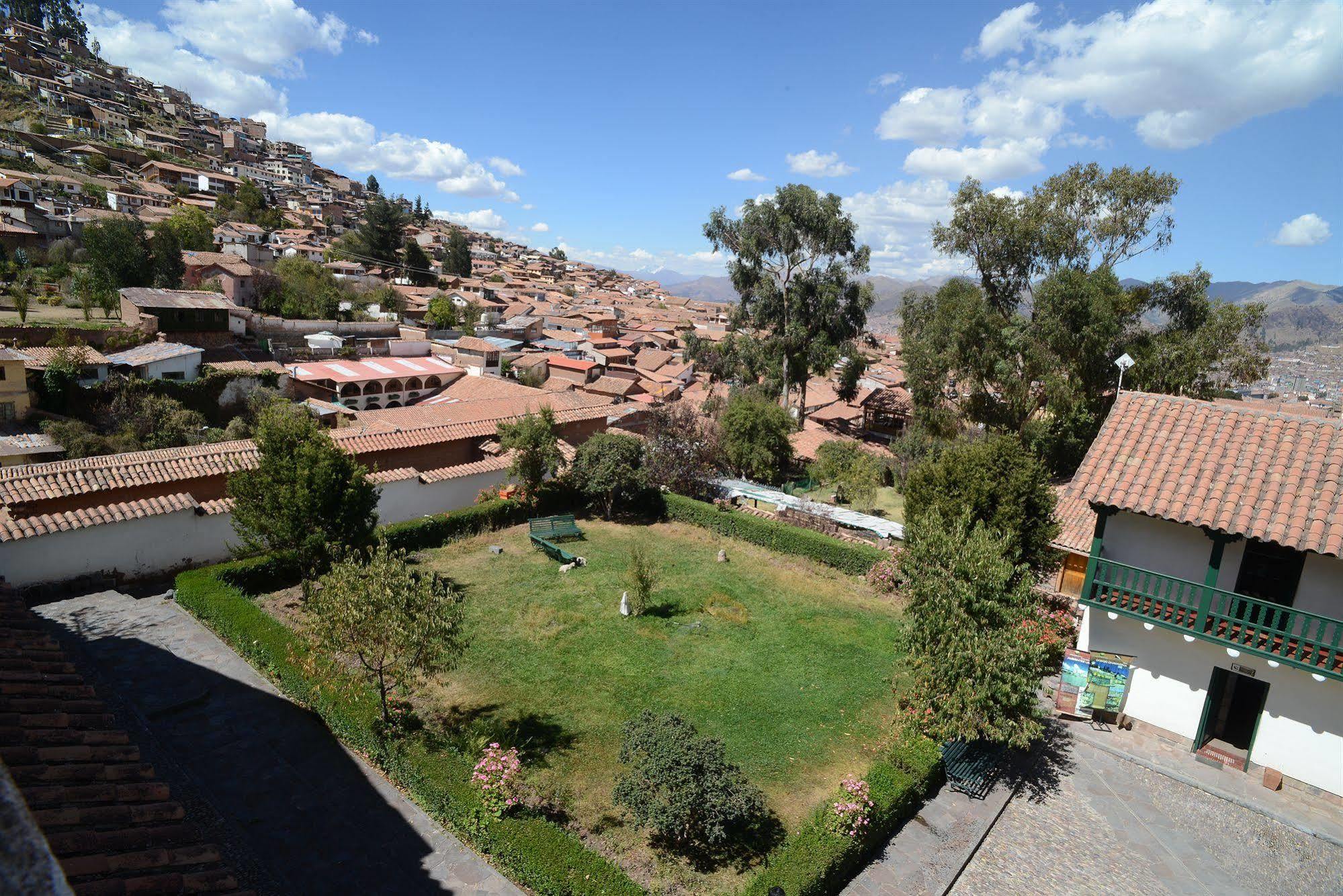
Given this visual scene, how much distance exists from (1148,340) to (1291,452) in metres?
18.3

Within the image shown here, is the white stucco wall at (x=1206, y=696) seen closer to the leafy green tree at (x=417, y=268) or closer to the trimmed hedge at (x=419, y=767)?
the trimmed hedge at (x=419, y=767)

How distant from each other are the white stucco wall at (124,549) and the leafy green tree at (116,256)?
32017 mm

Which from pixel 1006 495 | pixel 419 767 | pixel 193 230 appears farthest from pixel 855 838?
pixel 193 230

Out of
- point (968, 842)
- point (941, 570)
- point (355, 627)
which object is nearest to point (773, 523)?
point (941, 570)

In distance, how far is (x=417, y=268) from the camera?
74812mm

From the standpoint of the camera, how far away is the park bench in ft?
70.0

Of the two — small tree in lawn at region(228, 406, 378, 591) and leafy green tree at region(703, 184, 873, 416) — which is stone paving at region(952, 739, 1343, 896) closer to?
small tree in lawn at region(228, 406, 378, 591)

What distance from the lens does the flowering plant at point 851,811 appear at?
9.55 metres

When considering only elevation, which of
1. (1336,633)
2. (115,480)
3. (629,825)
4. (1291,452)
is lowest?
(629,825)

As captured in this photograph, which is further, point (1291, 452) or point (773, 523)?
point (773, 523)

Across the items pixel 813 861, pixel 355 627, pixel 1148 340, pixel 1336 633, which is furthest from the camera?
pixel 1148 340

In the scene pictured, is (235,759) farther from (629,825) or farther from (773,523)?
(773,523)

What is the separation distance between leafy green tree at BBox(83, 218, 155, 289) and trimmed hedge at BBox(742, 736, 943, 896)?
4766 cm

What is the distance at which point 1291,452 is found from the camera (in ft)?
41.0
